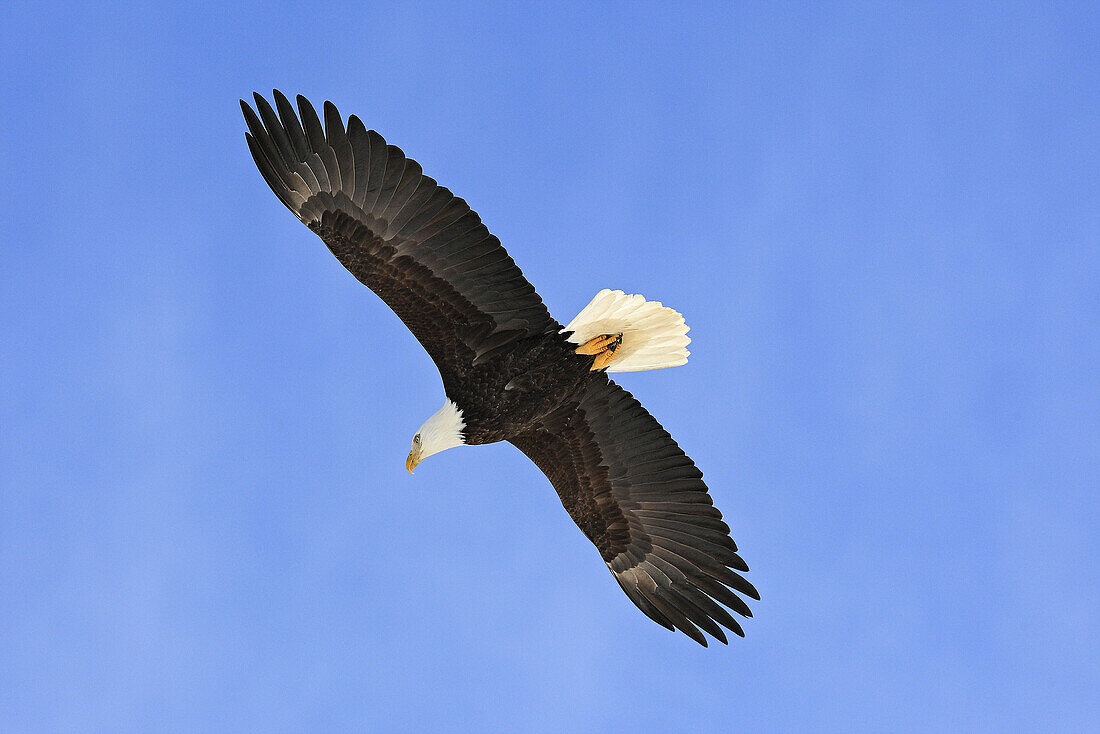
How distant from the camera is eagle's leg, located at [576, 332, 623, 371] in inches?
302

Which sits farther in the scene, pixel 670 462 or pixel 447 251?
pixel 670 462

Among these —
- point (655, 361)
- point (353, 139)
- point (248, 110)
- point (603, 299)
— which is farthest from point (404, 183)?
point (655, 361)

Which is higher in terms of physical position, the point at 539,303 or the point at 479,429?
the point at 539,303

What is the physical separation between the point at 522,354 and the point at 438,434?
3.19 feet

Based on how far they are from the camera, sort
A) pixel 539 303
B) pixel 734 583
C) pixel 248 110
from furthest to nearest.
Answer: pixel 734 583 → pixel 539 303 → pixel 248 110

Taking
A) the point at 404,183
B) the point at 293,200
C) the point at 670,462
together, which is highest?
the point at 670,462

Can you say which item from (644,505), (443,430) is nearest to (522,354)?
(443,430)

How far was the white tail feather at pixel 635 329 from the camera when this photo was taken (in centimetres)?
768

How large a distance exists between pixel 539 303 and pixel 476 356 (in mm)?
644

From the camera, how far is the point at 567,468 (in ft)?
27.8

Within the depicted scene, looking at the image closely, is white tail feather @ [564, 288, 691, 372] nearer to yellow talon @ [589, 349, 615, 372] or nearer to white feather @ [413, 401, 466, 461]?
yellow talon @ [589, 349, 615, 372]

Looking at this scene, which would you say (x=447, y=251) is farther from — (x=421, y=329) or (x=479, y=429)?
(x=479, y=429)

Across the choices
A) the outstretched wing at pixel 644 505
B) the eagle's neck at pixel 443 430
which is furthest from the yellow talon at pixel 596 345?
the eagle's neck at pixel 443 430

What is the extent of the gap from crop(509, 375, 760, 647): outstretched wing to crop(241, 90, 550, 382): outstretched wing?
1365 millimetres
